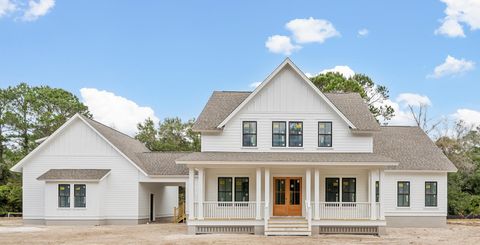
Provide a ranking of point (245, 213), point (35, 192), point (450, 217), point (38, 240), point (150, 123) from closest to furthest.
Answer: point (38, 240) → point (245, 213) → point (35, 192) → point (450, 217) → point (150, 123)

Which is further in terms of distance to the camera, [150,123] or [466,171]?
[150,123]

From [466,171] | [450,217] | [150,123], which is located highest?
[150,123]

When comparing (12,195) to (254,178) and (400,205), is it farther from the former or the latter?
(400,205)

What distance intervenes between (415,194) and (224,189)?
10501mm

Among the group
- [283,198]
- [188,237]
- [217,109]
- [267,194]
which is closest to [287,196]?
[283,198]

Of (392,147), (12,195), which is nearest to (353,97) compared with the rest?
(392,147)

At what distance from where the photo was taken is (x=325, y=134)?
27.8m

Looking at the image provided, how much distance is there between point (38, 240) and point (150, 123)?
35441mm

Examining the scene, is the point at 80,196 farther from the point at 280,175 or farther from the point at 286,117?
the point at 286,117

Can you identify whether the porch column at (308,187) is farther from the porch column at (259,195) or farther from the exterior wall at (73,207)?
the exterior wall at (73,207)

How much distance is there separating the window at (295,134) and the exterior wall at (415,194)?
19.7ft

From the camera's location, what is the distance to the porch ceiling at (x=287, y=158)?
83.4 feet

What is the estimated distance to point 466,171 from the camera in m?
42.8

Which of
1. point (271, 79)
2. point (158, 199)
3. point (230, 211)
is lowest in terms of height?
point (158, 199)
